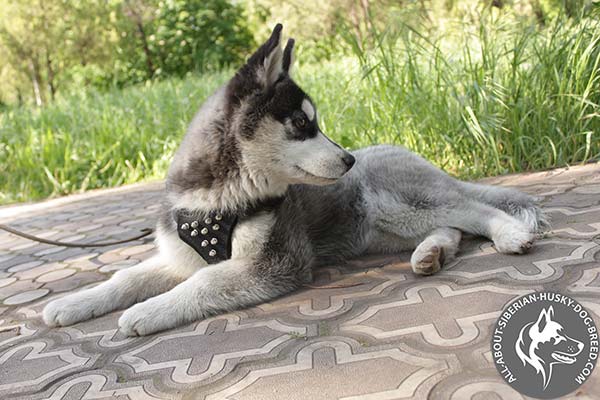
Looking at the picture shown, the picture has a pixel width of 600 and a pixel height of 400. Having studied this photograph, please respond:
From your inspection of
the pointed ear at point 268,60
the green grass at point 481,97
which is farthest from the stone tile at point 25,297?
the green grass at point 481,97

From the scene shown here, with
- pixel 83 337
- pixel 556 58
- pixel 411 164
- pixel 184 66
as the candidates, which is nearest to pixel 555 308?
pixel 411 164

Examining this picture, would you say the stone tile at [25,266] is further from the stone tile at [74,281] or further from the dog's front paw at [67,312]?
the dog's front paw at [67,312]

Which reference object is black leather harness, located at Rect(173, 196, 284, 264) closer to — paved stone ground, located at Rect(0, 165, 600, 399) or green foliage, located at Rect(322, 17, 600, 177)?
paved stone ground, located at Rect(0, 165, 600, 399)

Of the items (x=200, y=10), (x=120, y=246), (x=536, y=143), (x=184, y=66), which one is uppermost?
(x=200, y=10)

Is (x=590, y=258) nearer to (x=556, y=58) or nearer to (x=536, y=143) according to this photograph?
(x=536, y=143)

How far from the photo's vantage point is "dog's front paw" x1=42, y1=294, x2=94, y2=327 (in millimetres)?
2174

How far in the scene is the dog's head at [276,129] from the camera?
2.12m

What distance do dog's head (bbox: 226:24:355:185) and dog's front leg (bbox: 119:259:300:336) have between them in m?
0.46

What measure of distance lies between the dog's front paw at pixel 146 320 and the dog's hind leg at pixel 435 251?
112 centimetres

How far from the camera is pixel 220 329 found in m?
1.95

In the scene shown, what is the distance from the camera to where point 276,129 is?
2125 mm

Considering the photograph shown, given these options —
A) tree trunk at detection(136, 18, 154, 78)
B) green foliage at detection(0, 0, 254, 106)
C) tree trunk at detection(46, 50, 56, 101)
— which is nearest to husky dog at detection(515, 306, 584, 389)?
green foliage at detection(0, 0, 254, 106)

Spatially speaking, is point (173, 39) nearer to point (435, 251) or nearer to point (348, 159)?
point (348, 159)

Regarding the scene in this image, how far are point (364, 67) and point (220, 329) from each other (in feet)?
10.5
